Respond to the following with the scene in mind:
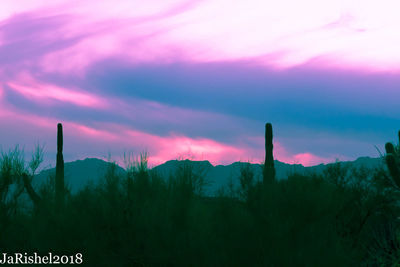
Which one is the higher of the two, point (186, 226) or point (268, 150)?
point (268, 150)

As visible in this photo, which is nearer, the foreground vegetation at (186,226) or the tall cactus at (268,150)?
the foreground vegetation at (186,226)

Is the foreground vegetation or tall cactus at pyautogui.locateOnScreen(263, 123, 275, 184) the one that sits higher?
tall cactus at pyautogui.locateOnScreen(263, 123, 275, 184)

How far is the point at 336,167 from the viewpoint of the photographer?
34.0 m

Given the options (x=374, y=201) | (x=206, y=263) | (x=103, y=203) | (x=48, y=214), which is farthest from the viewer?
(x=374, y=201)

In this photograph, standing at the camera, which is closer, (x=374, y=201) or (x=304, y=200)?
(x=304, y=200)

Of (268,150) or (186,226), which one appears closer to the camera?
(186,226)

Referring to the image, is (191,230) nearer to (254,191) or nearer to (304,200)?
(304,200)

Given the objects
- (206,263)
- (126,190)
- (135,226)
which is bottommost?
(206,263)

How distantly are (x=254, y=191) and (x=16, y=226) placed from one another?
11343 millimetres

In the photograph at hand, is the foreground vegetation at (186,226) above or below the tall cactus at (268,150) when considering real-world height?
below

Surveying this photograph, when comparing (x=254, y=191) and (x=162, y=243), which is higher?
(x=254, y=191)

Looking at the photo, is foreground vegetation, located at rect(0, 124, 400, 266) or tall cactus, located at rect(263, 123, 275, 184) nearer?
foreground vegetation, located at rect(0, 124, 400, 266)

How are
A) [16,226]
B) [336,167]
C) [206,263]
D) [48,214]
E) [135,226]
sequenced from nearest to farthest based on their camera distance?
[206,263] → [135,226] → [48,214] → [16,226] → [336,167]

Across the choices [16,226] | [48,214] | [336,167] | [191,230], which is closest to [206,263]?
[191,230]
